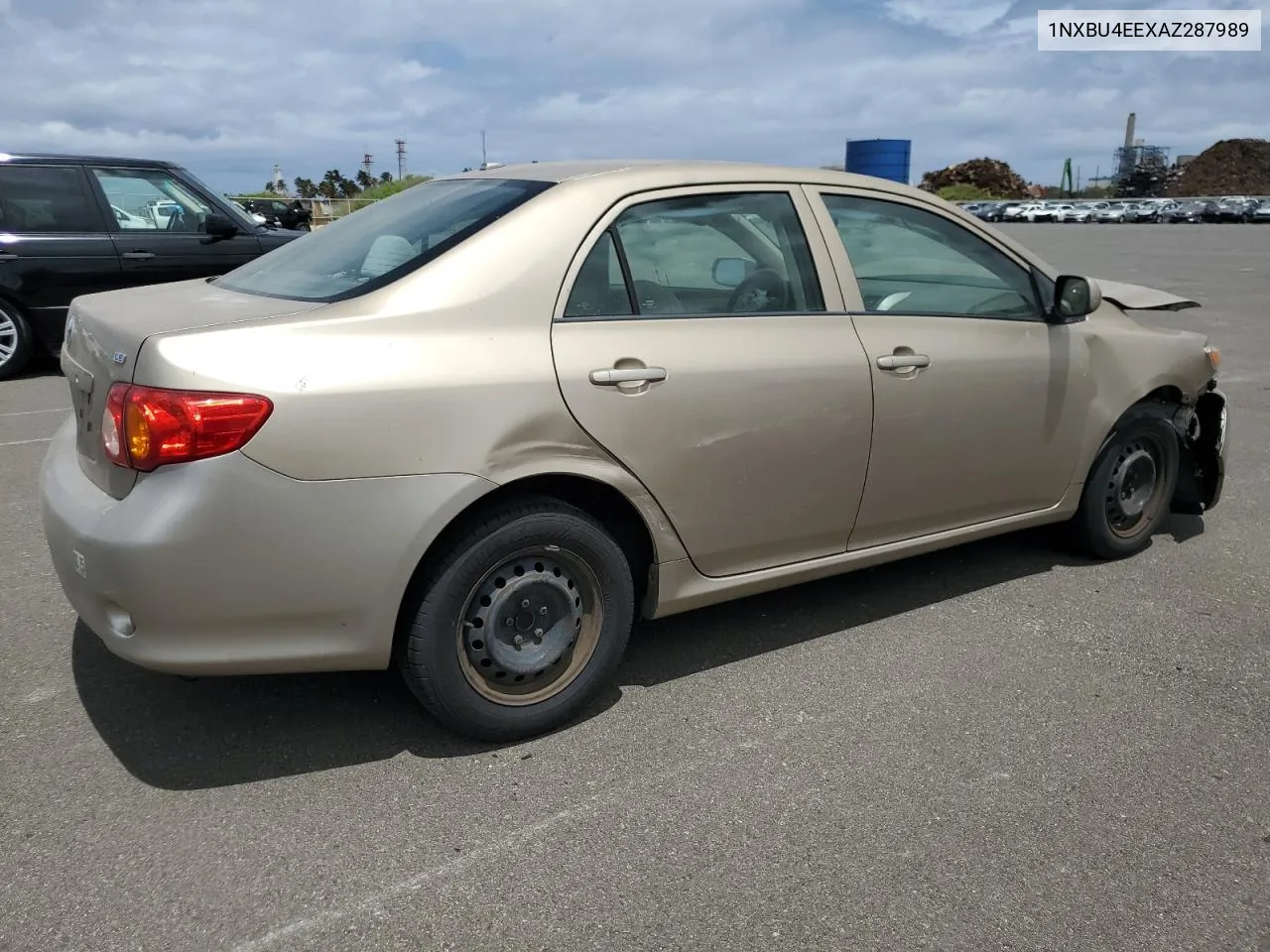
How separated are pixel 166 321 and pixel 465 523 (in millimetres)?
960

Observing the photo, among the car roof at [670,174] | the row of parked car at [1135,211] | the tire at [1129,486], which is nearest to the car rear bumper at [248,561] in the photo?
the car roof at [670,174]

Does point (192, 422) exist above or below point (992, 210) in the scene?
below

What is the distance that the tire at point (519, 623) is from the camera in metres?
2.89

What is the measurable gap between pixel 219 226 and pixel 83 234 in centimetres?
127

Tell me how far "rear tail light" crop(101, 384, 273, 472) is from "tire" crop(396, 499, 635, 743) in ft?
2.03

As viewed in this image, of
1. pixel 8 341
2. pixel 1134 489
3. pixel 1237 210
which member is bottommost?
pixel 1134 489

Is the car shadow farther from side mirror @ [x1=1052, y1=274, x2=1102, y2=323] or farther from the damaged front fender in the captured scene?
the damaged front fender

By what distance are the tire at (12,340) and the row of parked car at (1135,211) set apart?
5058cm

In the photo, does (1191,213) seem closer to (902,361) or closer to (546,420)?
(902,361)

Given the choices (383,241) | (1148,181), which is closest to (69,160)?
(383,241)

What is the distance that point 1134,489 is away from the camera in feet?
15.4

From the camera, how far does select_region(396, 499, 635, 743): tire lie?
2.89 m

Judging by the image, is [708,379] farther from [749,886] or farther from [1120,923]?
[1120,923]

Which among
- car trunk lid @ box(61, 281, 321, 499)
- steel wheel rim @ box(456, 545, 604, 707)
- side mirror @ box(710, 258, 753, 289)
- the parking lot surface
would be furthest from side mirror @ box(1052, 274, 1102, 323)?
car trunk lid @ box(61, 281, 321, 499)
